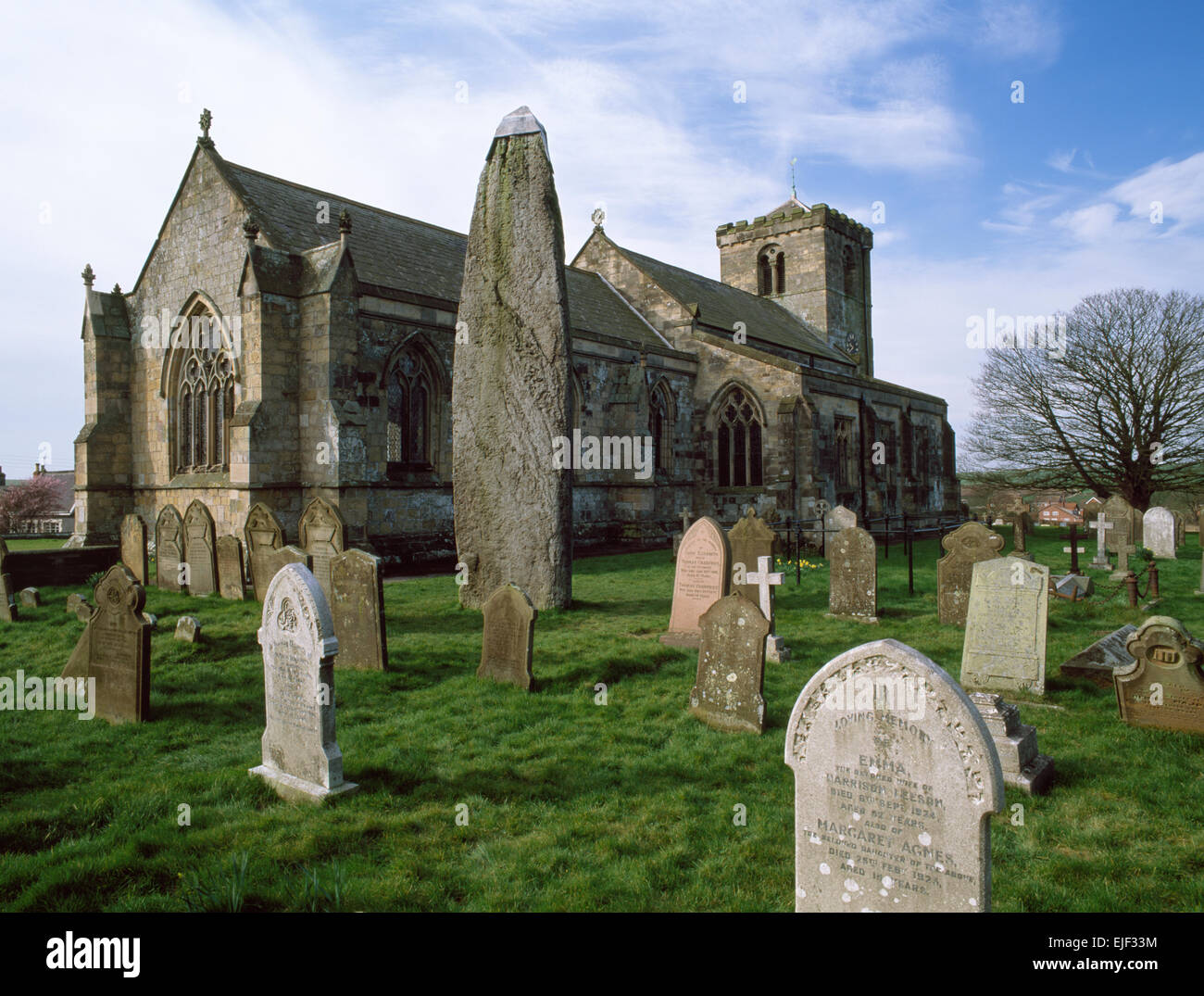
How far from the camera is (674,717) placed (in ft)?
18.3

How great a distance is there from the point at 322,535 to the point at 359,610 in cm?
308

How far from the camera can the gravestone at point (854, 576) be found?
9.00 m

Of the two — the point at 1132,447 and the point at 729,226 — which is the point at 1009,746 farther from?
the point at 729,226

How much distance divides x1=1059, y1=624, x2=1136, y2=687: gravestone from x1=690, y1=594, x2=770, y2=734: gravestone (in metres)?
2.99

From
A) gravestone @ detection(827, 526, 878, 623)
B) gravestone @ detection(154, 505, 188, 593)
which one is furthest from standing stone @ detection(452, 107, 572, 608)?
gravestone @ detection(154, 505, 188, 593)

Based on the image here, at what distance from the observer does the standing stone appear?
9.08 m

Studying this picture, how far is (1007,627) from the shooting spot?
6113 millimetres

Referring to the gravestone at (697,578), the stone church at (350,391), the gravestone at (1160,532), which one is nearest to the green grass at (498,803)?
the gravestone at (697,578)

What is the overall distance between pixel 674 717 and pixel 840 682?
9.80 feet

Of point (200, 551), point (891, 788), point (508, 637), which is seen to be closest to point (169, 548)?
point (200, 551)

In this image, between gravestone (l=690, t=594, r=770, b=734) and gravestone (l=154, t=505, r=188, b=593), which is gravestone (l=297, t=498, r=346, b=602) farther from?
gravestone (l=690, t=594, r=770, b=734)

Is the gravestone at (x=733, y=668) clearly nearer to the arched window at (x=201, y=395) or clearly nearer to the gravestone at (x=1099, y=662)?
the gravestone at (x=1099, y=662)

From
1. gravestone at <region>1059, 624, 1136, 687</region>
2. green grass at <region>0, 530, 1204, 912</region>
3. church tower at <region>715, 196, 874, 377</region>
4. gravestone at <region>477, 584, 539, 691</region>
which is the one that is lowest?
green grass at <region>0, 530, 1204, 912</region>

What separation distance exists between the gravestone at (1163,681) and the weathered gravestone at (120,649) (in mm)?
6932
